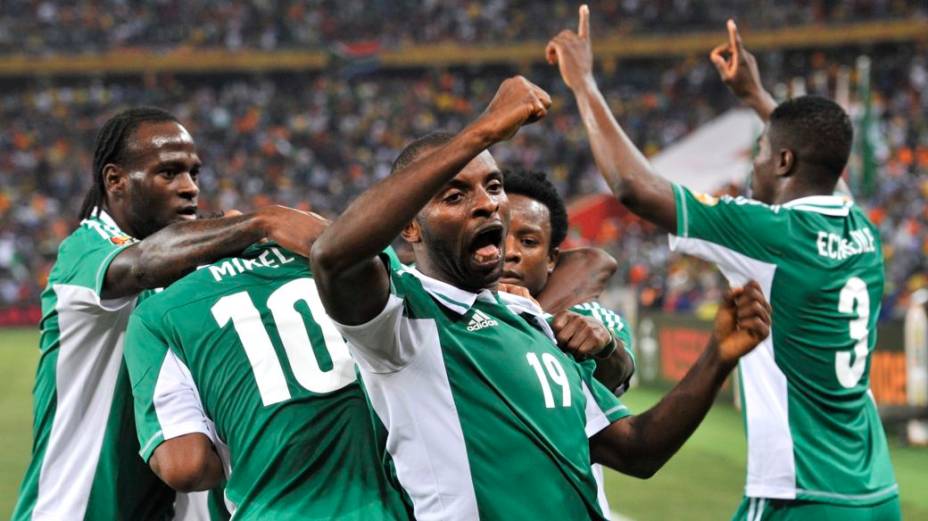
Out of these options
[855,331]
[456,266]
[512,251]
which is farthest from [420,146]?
[855,331]

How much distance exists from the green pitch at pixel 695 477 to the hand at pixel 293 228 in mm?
5652

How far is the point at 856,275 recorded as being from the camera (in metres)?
4.15

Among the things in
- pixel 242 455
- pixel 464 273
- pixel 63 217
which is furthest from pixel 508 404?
pixel 63 217

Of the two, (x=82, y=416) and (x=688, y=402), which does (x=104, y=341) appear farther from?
(x=688, y=402)

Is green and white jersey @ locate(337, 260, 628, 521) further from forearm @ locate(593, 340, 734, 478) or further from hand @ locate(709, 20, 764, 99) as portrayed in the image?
hand @ locate(709, 20, 764, 99)

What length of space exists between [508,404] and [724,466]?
807 cm

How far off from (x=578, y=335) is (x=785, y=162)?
1.53 m

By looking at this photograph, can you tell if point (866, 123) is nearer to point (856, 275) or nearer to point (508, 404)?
point (856, 275)

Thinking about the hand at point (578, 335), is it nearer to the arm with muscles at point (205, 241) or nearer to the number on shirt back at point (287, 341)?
the number on shirt back at point (287, 341)

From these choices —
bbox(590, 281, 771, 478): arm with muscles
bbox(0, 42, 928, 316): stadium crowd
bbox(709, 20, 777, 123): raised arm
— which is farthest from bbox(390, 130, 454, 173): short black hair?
bbox(0, 42, 928, 316): stadium crowd

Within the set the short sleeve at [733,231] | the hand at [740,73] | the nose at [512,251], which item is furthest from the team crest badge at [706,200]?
the hand at [740,73]

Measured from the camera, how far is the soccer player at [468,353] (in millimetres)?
2568

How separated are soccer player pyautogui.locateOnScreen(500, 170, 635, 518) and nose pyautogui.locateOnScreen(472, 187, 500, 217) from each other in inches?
32.1

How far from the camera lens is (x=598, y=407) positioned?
321 cm
